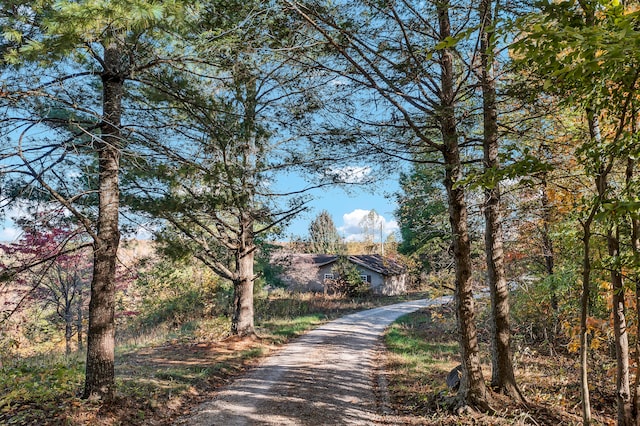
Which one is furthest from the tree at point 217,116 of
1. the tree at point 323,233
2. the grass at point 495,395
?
the tree at point 323,233

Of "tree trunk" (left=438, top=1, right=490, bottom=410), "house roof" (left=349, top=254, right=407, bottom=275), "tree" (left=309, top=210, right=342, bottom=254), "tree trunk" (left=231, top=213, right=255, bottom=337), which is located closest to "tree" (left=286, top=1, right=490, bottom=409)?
"tree trunk" (left=438, top=1, right=490, bottom=410)

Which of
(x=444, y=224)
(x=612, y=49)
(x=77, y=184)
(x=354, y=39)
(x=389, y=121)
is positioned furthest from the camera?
(x=444, y=224)

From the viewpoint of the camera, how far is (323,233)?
5869 cm

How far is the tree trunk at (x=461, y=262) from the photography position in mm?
5680

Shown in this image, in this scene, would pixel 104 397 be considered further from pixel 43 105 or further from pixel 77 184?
pixel 43 105

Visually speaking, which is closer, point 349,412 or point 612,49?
point 612,49

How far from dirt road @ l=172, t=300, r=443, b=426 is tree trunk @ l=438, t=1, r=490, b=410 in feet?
4.86

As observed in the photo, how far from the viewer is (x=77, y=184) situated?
7.09m

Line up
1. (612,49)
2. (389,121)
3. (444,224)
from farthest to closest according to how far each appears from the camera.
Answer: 1. (444,224)
2. (389,121)
3. (612,49)

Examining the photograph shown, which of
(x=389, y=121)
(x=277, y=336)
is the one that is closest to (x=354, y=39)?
(x=389, y=121)

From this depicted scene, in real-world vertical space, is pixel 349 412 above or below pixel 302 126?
below

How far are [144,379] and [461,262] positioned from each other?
6253 mm

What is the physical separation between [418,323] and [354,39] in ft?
50.1

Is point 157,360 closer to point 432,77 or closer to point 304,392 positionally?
point 304,392
